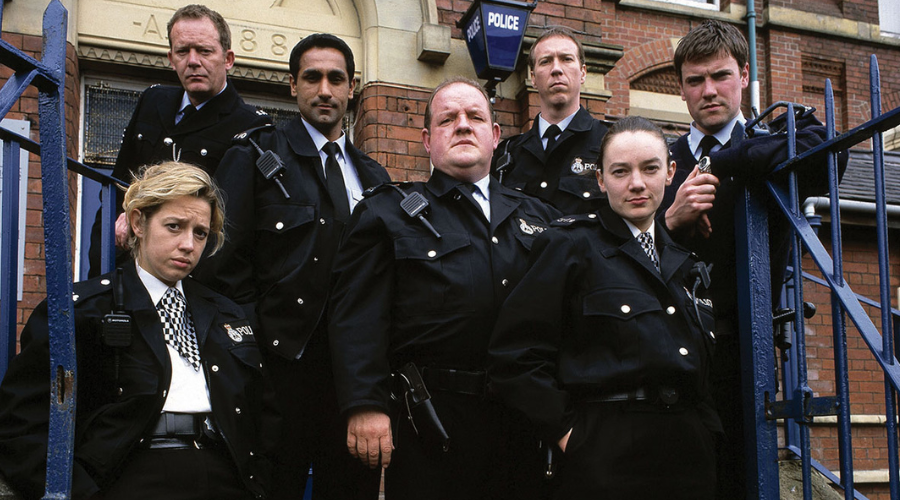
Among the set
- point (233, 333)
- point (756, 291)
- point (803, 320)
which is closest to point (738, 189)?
point (756, 291)

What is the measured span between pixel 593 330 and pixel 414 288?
1.96 ft

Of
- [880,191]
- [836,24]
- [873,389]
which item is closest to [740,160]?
[880,191]

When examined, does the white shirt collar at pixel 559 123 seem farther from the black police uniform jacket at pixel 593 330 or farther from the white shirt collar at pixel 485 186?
the black police uniform jacket at pixel 593 330

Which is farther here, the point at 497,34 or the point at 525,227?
the point at 497,34

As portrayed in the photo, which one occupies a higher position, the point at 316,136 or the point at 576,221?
the point at 316,136

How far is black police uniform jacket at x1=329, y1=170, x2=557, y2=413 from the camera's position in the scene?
97.7 inches

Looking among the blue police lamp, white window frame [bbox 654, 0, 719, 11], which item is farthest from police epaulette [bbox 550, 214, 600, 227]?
white window frame [bbox 654, 0, 719, 11]

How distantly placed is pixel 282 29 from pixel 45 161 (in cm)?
417

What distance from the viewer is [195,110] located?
3.49 meters

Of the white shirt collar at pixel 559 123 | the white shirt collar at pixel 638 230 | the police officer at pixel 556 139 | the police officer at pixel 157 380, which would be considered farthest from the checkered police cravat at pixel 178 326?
the white shirt collar at pixel 559 123

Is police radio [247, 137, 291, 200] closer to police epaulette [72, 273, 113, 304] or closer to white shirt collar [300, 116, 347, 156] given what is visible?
white shirt collar [300, 116, 347, 156]

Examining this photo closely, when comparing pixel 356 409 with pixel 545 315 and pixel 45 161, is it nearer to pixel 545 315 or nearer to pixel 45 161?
pixel 545 315

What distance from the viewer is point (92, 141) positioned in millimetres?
5488

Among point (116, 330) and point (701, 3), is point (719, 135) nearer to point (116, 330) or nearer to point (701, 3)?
point (116, 330)
